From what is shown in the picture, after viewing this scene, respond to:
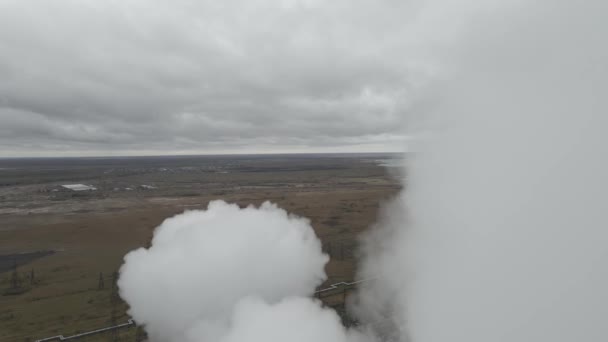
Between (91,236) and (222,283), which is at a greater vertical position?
(222,283)

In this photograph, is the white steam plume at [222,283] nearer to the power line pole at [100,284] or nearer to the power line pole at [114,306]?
the power line pole at [114,306]

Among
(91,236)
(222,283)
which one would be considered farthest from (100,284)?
(91,236)

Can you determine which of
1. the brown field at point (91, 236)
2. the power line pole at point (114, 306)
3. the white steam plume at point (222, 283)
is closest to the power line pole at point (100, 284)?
the brown field at point (91, 236)

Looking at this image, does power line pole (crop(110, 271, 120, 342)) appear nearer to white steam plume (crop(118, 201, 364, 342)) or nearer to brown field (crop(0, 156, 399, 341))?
brown field (crop(0, 156, 399, 341))

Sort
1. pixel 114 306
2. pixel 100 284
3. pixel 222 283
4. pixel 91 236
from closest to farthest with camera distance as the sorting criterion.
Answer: pixel 222 283 → pixel 114 306 → pixel 100 284 → pixel 91 236

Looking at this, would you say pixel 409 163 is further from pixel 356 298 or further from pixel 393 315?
pixel 356 298

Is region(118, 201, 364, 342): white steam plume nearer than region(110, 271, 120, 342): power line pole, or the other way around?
region(118, 201, 364, 342): white steam plume

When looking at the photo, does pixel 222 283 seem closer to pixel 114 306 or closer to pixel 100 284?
pixel 114 306

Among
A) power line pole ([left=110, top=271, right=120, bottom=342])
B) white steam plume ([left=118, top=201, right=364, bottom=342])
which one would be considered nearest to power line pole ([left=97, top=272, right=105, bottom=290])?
power line pole ([left=110, top=271, right=120, bottom=342])

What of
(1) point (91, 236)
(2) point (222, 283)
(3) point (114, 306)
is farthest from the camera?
(1) point (91, 236)
